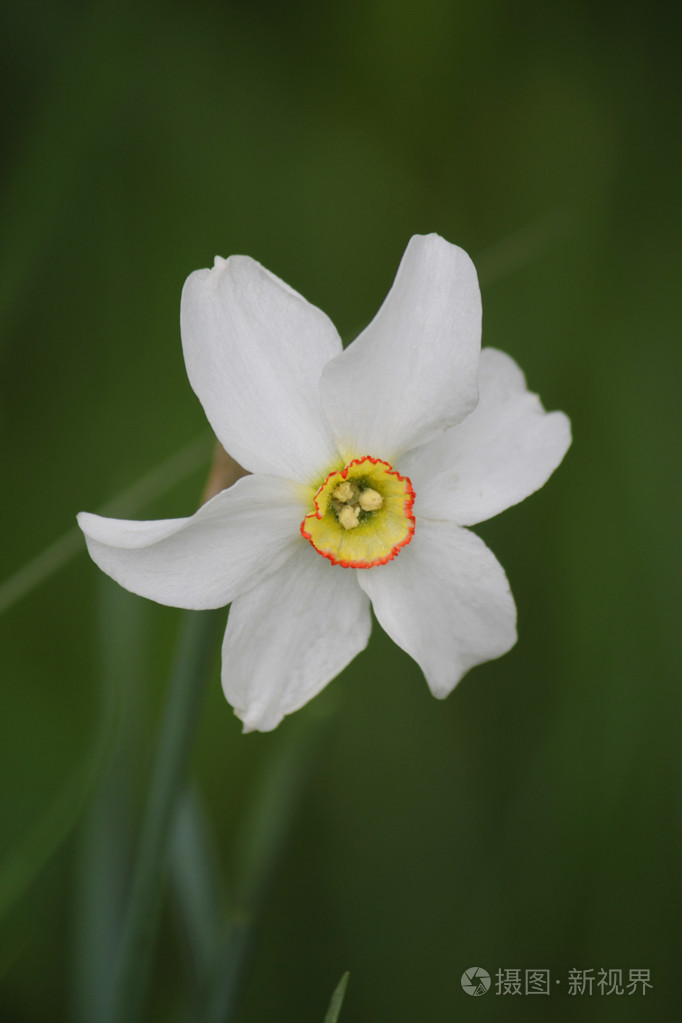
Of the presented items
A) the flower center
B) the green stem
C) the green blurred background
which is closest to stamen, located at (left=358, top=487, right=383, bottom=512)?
the flower center

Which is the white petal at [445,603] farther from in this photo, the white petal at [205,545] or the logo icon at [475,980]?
the logo icon at [475,980]

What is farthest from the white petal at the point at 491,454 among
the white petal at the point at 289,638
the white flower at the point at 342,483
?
the white petal at the point at 289,638

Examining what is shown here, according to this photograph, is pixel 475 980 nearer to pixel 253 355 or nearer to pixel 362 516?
pixel 362 516

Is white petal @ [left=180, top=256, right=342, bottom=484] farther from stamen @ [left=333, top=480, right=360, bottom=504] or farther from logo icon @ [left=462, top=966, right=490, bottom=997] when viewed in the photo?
logo icon @ [left=462, top=966, right=490, bottom=997]

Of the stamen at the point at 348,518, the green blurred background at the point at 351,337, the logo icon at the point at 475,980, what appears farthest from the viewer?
the green blurred background at the point at 351,337

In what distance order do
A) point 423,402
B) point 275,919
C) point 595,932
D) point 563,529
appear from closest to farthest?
point 423,402 < point 595,932 < point 275,919 < point 563,529

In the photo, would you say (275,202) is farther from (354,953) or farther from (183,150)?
(354,953)

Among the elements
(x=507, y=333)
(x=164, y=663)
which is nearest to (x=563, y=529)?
(x=507, y=333)
